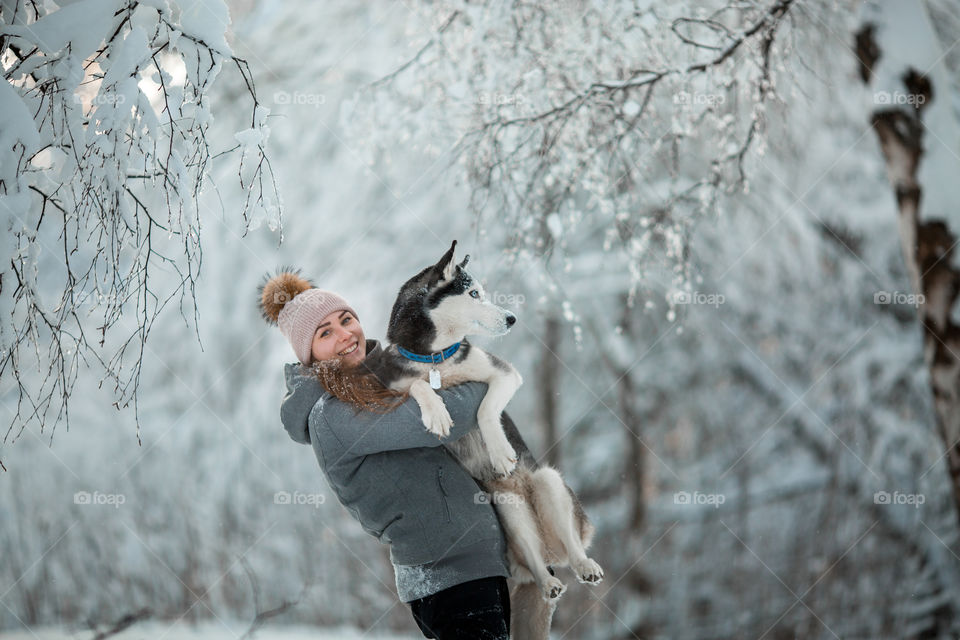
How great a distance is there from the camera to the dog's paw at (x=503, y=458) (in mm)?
2094

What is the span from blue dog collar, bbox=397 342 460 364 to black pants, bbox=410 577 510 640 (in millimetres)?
646

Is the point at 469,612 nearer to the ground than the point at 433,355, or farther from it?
nearer to the ground

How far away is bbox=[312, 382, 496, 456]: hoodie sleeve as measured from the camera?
194 centimetres

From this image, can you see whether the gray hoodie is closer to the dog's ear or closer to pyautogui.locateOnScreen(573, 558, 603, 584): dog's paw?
pyautogui.locateOnScreen(573, 558, 603, 584): dog's paw

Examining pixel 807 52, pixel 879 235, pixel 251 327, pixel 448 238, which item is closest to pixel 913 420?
pixel 879 235

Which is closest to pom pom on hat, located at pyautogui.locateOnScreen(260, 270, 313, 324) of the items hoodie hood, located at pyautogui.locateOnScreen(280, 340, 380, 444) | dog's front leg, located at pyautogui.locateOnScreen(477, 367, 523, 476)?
hoodie hood, located at pyautogui.locateOnScreen(280, 340, 380, 444)

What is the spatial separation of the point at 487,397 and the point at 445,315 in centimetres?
28

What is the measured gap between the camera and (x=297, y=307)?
222 cm

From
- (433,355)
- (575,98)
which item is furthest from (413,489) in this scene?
(575,98)

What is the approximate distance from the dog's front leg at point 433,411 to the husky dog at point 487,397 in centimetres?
11

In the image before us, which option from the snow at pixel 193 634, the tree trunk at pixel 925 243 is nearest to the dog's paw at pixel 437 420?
the tree trunk at pixel 925 243

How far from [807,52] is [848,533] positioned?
12.8 ft

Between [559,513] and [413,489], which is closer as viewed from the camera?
[413,489]

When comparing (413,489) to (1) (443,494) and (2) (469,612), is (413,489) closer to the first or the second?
(1) (443,494)
